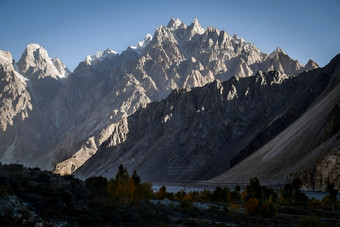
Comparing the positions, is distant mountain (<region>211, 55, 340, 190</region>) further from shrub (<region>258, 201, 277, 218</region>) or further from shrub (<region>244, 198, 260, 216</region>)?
shrub (<region>258, 201, 277, 218</region>)

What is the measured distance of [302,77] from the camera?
168875 millimetres

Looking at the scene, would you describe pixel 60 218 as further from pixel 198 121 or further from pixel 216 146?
pixel 198 121

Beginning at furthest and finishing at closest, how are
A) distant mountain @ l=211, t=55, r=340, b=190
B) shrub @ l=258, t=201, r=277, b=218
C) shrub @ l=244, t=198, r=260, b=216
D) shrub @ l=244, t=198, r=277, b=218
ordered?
distant mountain @ l=211, t=55, r=340, b=190 → shrub @ l=244, t=198, r=260, b=216 → shrub @ l=244, t=198, r=277, b=218 → shrub @ l=258, t=201, r=277, b=218

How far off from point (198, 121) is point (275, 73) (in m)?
45.6

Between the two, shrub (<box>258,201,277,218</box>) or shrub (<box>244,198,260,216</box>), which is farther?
shrub (<box>244,198,260,216</box>)

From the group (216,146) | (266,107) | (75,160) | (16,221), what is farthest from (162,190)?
(75,160)

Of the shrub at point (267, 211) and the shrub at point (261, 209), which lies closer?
the shrub at point (267, 211)

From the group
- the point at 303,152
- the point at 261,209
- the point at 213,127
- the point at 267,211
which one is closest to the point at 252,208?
the point at 261,209

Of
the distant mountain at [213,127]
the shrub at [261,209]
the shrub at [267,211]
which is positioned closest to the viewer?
the shrub at [267,211]

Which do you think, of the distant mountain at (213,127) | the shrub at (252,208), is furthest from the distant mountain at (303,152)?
the shrub at (252,208)

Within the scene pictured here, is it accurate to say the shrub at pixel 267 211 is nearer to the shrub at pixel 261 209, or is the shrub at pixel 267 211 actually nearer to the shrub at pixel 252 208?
the shrub at pixel 261 209

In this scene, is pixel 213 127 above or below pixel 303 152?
above

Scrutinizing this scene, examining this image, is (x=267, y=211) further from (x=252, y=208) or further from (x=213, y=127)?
(x=213, y=127)

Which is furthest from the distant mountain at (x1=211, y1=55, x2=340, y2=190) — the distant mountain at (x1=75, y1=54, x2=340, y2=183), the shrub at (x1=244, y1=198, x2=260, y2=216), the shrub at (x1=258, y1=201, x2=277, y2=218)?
the shrub at (x1=258, y1=201, x2=277, y2=218)
